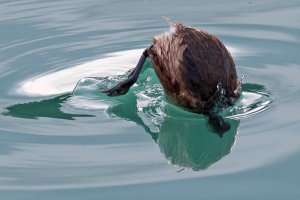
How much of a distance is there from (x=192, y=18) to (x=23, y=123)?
1915 millimetres

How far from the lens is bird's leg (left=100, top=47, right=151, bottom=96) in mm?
4918

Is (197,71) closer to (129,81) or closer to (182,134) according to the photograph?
(182,134)

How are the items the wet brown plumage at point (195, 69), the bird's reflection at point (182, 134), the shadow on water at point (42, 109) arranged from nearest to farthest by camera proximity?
the bird's reflection at point (182, 134) → the wet brown plumage at point (195, 69) → the shadow on water at point (42, 109)

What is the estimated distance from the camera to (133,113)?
486 centimetres

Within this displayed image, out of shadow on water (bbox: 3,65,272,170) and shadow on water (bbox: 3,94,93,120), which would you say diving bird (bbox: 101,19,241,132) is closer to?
shadow on water (bbox: 3,65,272,170)

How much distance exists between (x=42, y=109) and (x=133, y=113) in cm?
50

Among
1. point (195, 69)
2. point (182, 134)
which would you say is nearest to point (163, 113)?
point (182, 134)

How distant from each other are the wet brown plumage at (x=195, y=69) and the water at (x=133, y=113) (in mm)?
141

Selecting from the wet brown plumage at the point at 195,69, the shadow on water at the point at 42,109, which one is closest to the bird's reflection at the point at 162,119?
the shadow on water at the point at 42,109

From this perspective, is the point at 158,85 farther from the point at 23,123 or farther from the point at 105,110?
the point at 23,123

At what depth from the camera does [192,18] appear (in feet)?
20.7

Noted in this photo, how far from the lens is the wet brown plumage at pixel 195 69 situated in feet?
14.8

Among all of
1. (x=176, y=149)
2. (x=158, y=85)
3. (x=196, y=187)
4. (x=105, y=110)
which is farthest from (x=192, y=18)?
(x=196, y=187)

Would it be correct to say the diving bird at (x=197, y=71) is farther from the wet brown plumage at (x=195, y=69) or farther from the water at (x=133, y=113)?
the water at (x=133, y=113)
